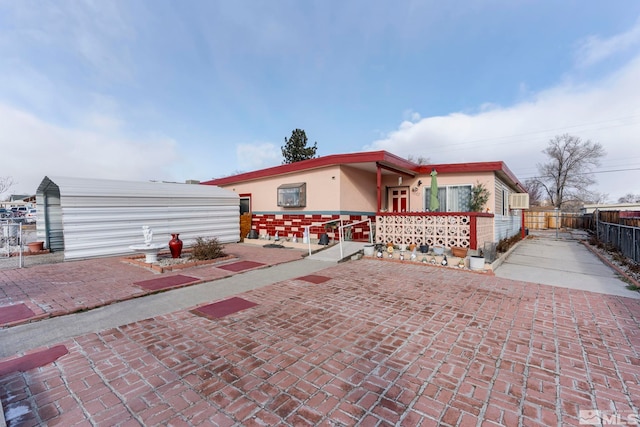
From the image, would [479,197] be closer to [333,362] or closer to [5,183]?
[333,362]

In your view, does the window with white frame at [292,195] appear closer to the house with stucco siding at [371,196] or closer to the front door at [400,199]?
the house with stucco siding at [371,196]

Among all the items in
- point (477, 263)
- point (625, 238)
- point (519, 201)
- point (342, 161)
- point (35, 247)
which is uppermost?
point (342, 161)

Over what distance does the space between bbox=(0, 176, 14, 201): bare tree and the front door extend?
29.8m

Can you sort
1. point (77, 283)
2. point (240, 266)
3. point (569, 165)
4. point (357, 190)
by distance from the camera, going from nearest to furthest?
1. point (77, 283)
2. point (240, 266)
3. point (357, 190)
4. point (569, 165)

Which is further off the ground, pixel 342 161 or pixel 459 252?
pixel 342 161

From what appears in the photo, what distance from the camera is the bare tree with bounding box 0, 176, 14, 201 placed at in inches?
827

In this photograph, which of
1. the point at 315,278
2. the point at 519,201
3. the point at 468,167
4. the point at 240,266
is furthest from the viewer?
the point at 519,201

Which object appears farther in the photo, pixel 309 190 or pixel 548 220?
pixel 548 220

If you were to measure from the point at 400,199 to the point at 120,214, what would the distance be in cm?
1114

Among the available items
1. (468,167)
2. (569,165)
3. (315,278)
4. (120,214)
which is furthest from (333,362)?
(569,165)

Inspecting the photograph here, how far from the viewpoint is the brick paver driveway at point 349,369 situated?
6.29ft

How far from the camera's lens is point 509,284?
5520 mm

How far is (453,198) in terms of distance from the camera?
36.4ft

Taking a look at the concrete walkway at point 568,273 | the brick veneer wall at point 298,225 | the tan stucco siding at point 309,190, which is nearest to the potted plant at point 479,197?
the concrete walkway at point 568,273
